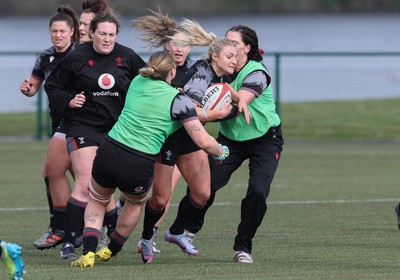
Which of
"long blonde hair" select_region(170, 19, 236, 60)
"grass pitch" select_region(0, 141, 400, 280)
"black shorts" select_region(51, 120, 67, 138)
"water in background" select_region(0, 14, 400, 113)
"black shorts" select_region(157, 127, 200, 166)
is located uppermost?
"long blonde hair" select_region(170, 19, 236, 60)

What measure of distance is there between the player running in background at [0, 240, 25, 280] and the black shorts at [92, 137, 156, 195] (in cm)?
198

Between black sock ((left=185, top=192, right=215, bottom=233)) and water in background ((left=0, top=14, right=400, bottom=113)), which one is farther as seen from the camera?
water in background ((left=0, top=14, right=400, bottom=113))

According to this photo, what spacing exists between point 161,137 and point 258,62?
130cm

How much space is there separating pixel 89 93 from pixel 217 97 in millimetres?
1204

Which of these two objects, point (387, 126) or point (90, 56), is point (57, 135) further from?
point (387, 126)

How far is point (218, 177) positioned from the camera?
30.7ft

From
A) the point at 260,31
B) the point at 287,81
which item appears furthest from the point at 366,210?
the point at 260,31

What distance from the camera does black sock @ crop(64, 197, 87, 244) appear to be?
30.2ft

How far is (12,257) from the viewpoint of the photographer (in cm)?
640

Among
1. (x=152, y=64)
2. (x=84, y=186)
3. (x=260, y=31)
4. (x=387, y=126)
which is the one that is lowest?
(x=260, y=31)

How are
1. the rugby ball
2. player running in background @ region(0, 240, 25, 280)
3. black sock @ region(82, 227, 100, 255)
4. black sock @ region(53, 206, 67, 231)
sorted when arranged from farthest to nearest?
1. black sock @ region(53, 206, 67, 231)
2. the rugby ball
3. black sock @ region(82, 227, 100, 255)
4. player running in background @ region(0, 240, 25, 280)

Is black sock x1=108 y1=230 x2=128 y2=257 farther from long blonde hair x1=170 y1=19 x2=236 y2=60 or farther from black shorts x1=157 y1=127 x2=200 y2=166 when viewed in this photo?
long blonde hair x1=170 y1=19 x2=236 y2=60

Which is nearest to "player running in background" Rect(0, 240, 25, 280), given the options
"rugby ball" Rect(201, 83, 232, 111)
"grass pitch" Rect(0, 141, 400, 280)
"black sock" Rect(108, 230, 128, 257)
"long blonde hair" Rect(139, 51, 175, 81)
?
"grass pitch" Rect(0, 141, 400, 280)

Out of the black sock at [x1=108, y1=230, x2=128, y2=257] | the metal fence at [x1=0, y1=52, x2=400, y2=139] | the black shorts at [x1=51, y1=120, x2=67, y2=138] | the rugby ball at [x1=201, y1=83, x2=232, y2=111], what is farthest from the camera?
the metal fence at [x1=0, y1=52, x2=400, y2=139]
